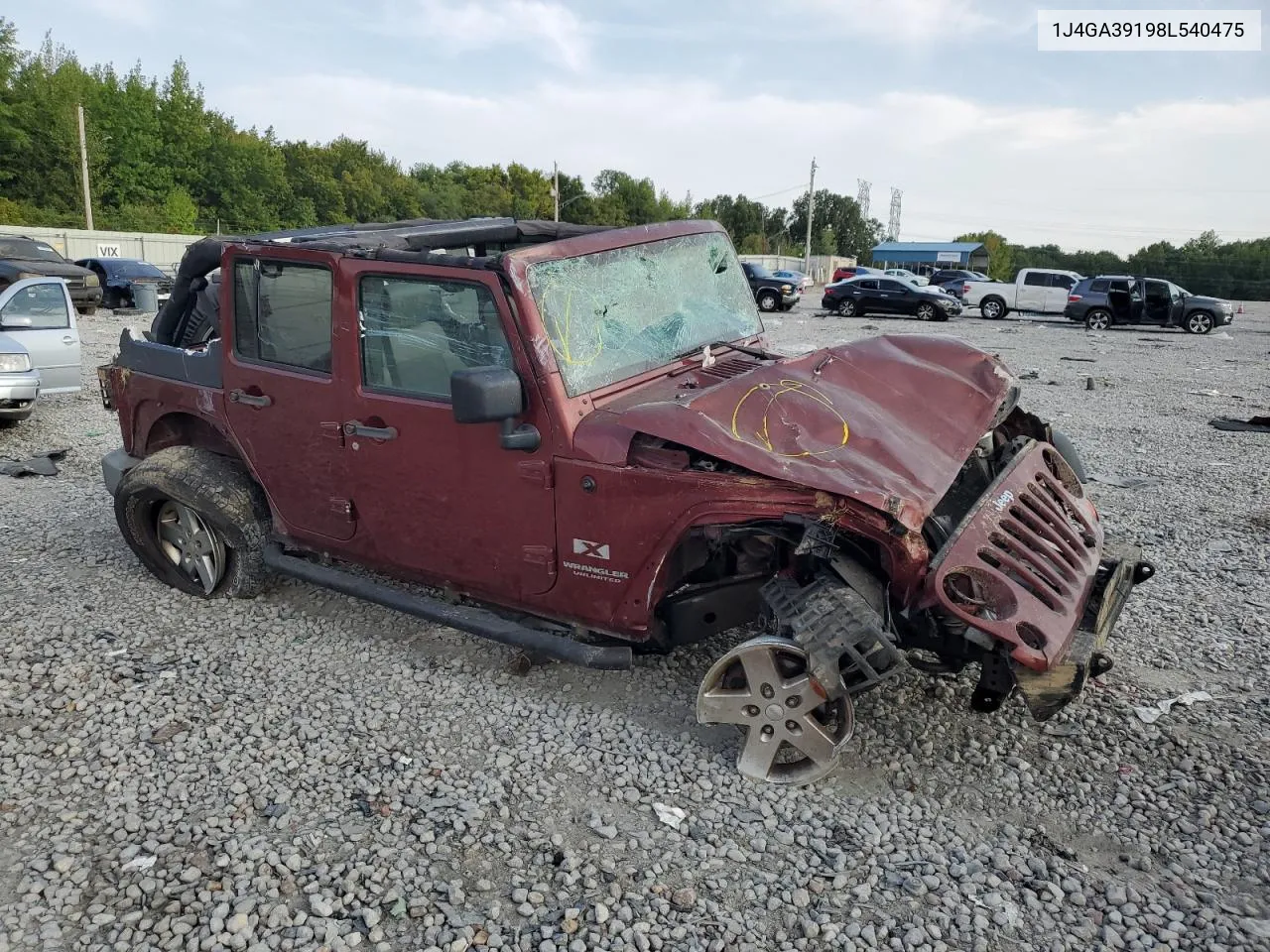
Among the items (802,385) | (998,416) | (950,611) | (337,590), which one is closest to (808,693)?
(950,611)

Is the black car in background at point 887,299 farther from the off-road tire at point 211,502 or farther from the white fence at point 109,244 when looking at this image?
the off-road tire at point 211,502

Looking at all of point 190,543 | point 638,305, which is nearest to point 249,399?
point 190,543

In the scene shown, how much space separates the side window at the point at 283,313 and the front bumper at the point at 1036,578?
2.89m

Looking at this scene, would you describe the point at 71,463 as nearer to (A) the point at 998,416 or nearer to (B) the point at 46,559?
(B) the point at 46,559

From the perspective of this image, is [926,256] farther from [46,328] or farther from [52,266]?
[46,328]

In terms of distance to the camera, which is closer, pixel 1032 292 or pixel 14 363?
pixel 14 363

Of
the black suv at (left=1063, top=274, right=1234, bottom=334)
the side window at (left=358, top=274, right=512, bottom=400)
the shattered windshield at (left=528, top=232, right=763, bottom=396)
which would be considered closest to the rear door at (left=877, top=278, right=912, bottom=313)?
the black suv at (left=1063, top=274, right=1234, bottom=334)

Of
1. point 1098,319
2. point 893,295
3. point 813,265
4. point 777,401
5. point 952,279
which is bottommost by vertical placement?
point 1098,319

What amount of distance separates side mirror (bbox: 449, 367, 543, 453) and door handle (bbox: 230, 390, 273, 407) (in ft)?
5.00

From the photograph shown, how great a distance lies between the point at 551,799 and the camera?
337 cm

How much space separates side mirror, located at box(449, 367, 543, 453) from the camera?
3391mm

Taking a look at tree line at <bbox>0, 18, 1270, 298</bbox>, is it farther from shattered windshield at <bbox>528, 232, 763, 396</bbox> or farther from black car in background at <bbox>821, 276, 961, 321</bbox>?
shattered windshield at <bbox>528, 232, 763, 396</bbox>

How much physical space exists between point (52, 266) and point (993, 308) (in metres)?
25.3

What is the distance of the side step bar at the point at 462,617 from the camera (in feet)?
12.2
